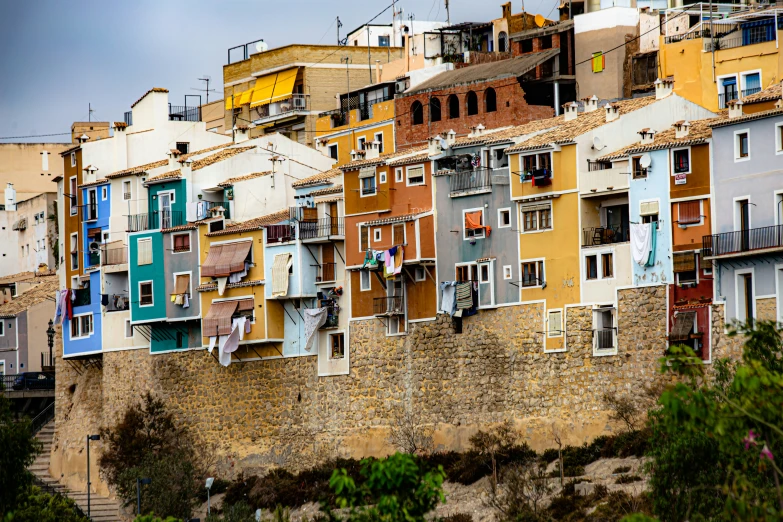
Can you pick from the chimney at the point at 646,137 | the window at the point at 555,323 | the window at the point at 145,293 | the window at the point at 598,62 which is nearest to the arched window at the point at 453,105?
the window at the point at 598,62

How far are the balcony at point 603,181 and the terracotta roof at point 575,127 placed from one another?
61.9 inches

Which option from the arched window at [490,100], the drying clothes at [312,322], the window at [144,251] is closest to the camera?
the drying clothes at [312,322]

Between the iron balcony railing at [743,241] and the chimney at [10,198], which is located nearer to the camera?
the iron balcony railing at [743,241]

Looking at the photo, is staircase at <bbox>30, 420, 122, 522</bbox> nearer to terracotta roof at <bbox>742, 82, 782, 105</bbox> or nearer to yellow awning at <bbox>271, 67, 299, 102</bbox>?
yellow awning at <bbox>271, 67, 299, 102</bbox>

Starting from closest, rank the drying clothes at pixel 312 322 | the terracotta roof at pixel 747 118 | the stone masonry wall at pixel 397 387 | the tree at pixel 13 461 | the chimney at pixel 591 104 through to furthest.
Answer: the tree at pixel 13 461
the terracotta roof at pixel 747 118
the stone masonry wall at pixel 397 387
the chimney at pixel 591 104
the drying clothes at pixel 312 322

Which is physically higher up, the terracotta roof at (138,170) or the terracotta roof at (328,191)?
the terracotta roof at (138,170)

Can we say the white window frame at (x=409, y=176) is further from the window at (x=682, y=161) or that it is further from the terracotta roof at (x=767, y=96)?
the terracotta roof at (x=767, y=96)

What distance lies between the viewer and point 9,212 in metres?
106

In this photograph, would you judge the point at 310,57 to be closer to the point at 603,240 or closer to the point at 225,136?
the point at 225,136

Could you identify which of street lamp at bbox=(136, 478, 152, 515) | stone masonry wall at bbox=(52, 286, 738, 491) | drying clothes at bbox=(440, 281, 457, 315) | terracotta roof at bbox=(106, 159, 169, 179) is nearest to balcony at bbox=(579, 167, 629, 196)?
stone masonry wall at bbox=(52, 286, 738, 491)

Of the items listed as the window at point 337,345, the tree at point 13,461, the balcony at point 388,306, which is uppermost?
the balcony at point 388,306

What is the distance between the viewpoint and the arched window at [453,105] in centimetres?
7638

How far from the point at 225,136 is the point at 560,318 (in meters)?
29.5

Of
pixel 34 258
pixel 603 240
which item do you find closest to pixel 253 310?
pixel 603 240
